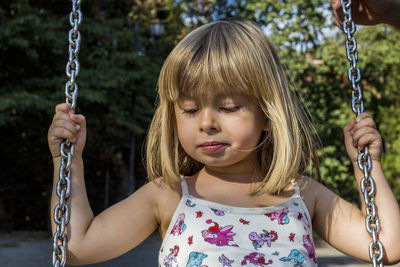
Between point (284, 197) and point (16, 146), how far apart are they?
30.0 feet

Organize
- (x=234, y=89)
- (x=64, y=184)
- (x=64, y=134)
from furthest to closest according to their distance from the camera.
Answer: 1. (x=234, y=89)
2. (x=64, y=134)
3. (x=64, y=184)

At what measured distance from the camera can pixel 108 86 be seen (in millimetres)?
9242

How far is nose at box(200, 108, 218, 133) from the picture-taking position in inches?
71.2

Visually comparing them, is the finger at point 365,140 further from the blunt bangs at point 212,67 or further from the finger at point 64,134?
the finger at point 64,134

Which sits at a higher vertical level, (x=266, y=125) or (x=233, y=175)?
(x=266, y=125)

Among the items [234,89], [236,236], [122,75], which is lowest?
[122,75]

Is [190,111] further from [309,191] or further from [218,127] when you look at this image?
[309,191]

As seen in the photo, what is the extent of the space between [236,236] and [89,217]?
0.51 metres

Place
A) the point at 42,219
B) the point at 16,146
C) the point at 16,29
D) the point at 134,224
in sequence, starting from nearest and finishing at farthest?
1. the point at 134,224
2. the point at 16,29
3. the point at 16,146
4. the point at 42,219

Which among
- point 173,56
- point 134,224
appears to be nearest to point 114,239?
point 134,224

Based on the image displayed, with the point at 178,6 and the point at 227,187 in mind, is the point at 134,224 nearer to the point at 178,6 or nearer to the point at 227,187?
the point at 227,187

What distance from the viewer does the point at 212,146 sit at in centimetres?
185

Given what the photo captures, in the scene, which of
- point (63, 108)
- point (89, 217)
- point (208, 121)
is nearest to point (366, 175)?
point (208, 121)

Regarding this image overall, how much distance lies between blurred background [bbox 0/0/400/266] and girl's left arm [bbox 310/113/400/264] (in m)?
6.10
